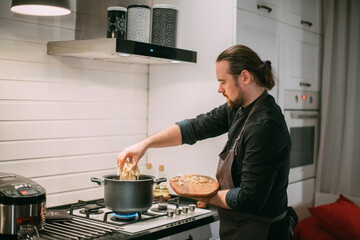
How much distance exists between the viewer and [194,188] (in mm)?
1979

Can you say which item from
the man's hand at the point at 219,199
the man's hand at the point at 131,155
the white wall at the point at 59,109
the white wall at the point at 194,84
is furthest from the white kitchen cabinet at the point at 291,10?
the man's hand at the point at 219,199

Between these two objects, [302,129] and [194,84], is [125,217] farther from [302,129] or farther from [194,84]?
[302,129]

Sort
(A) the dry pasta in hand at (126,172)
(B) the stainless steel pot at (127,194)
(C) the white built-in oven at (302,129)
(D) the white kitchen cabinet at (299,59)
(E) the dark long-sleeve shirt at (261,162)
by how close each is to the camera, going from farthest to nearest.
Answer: (C) the white built-in oven at (302,129) → (D) the white kitchen cabinet at (299,59) → (A) the dry pasta in hand at (126,172) → (B) the stainless steel pot at (127,194) → (E) the dark long-sleeve shirt at (261,162)

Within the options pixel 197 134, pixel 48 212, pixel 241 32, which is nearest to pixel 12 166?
pixel 48 212

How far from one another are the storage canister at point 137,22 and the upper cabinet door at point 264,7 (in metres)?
0.53

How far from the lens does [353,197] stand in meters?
3.13

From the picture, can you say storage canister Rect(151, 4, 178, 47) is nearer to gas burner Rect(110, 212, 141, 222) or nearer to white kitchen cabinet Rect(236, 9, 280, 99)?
white kitchen cabinet Rect(236, 9, 280, 99)

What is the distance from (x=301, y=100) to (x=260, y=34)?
677mm

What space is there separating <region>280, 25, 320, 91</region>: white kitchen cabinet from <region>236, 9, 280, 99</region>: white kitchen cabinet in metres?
0.10

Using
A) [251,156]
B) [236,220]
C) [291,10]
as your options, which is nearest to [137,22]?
[251,156]

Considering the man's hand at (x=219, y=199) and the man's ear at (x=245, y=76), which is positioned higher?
the man's ear at (x=245, y=76)

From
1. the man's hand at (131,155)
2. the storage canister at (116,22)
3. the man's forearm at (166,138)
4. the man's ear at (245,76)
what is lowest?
the man's hand at (131,155)

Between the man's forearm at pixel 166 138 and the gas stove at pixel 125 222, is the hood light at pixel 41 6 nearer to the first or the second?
the man's forearm at pixel 166 138

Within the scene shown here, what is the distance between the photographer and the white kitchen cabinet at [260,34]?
2457 mm
